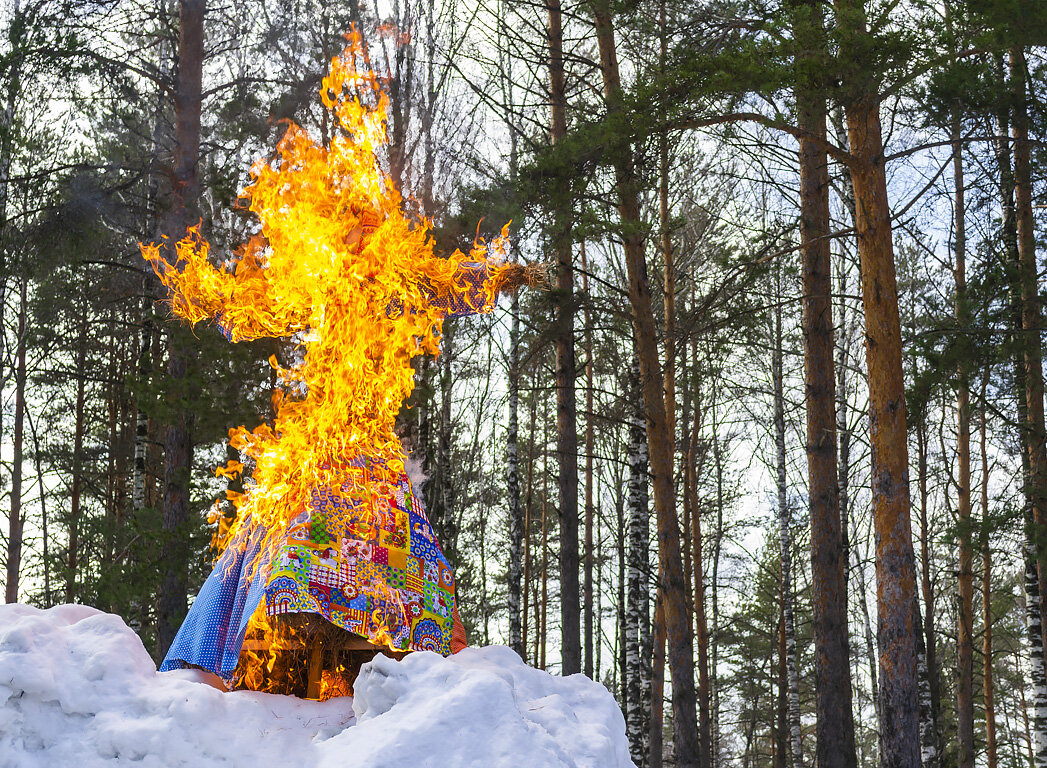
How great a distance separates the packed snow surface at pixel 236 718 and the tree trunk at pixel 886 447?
3709 mm

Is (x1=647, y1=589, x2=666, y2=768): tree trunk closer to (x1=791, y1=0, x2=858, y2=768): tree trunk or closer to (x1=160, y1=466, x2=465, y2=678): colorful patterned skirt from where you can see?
(x1=791, y1=0, x2=858, y2=768): tree trunk

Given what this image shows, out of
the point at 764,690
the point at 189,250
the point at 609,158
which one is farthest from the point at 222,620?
the point at 764,690

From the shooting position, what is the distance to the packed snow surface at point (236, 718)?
4.49m

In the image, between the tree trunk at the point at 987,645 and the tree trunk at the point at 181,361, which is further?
the tree trunk at the point at 987,645

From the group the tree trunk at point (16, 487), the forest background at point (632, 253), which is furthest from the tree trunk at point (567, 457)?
the tree trunk at point (16, 487)

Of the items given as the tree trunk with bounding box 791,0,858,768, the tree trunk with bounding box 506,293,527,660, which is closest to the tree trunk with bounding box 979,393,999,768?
the tree trunk with bounding box 791,0,858,768

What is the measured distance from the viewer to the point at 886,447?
827 centimetres

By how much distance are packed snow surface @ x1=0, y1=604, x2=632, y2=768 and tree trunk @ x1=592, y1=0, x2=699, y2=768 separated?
16.9ft

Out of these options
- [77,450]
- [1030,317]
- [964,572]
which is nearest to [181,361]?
[77,450]

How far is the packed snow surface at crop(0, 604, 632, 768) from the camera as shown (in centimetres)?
449

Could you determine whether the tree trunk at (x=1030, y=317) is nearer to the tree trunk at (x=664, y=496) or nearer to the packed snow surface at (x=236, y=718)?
the tree trunk at (x=664, y=496)

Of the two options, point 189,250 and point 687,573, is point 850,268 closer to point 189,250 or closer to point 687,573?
point 687,573

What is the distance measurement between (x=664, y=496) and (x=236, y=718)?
6.48 metres

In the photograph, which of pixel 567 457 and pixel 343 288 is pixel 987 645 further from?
pixel 343 288
